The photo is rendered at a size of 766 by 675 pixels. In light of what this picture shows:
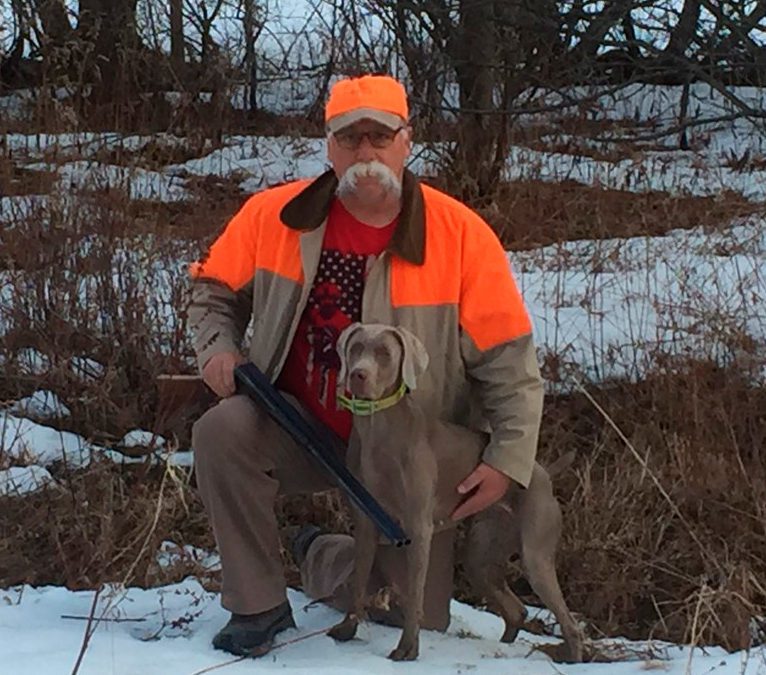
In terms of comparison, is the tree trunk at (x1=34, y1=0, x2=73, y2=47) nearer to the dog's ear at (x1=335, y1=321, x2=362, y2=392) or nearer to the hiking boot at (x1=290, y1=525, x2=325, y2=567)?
the hiking boot at (x1=290, y1=525, x2=325, y2=567)

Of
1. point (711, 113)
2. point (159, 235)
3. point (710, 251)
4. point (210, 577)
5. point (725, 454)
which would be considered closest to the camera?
point (210, 577)

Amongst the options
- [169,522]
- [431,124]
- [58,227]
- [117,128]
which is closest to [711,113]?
[431,124]

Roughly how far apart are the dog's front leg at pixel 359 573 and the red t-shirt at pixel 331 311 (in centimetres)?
31

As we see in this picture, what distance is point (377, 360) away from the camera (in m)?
3.21

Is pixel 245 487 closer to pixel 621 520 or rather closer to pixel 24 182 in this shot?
pixel 621 520

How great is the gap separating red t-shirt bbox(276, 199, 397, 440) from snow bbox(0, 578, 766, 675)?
63cm

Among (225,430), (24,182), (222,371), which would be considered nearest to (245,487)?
(225,430)

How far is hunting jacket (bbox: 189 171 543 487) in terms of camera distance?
3475mm

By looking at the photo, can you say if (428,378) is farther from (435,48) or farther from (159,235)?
(435,48)

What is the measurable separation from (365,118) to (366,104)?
0.04 metres

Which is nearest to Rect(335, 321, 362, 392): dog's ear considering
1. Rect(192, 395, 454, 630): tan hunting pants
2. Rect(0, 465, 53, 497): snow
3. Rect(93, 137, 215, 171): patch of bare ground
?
Rect(192, 395, 454, 630): tan hunting pants

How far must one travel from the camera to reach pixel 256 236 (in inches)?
144

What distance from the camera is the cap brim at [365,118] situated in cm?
346

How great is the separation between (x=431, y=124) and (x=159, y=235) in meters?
2.61
